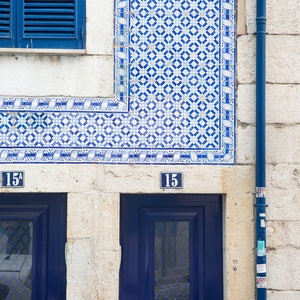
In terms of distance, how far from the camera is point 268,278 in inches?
212

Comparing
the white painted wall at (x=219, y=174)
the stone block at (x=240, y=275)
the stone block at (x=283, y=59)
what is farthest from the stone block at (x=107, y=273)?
the stone block at (x=283, y=59)

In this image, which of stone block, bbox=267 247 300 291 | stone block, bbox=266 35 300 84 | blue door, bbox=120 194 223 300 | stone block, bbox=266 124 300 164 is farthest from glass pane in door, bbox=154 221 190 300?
→ stone block, bbox=266 35 300 84

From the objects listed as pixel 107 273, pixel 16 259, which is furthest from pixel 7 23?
pixel 107 273

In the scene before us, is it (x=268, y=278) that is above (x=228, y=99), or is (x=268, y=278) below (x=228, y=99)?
below

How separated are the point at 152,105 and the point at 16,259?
69.5 inches

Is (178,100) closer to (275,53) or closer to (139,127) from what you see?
Result: (139,127)

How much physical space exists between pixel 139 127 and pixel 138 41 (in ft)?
2.43

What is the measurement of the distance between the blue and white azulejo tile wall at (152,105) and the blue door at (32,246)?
0.41 meters

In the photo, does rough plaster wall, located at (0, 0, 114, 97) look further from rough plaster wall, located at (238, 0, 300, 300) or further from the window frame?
rough plaster wall, located at (238, 0, 300, 300)

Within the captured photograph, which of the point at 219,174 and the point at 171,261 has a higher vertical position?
the point at 219,174

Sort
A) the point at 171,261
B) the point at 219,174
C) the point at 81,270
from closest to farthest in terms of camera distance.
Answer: the point at 81,270 → the point at 219,174 → the point at 171,261

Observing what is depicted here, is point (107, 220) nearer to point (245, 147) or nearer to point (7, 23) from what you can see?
point (245, 147)

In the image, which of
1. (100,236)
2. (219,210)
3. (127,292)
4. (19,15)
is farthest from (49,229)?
(19,15)

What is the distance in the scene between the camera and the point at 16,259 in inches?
217
